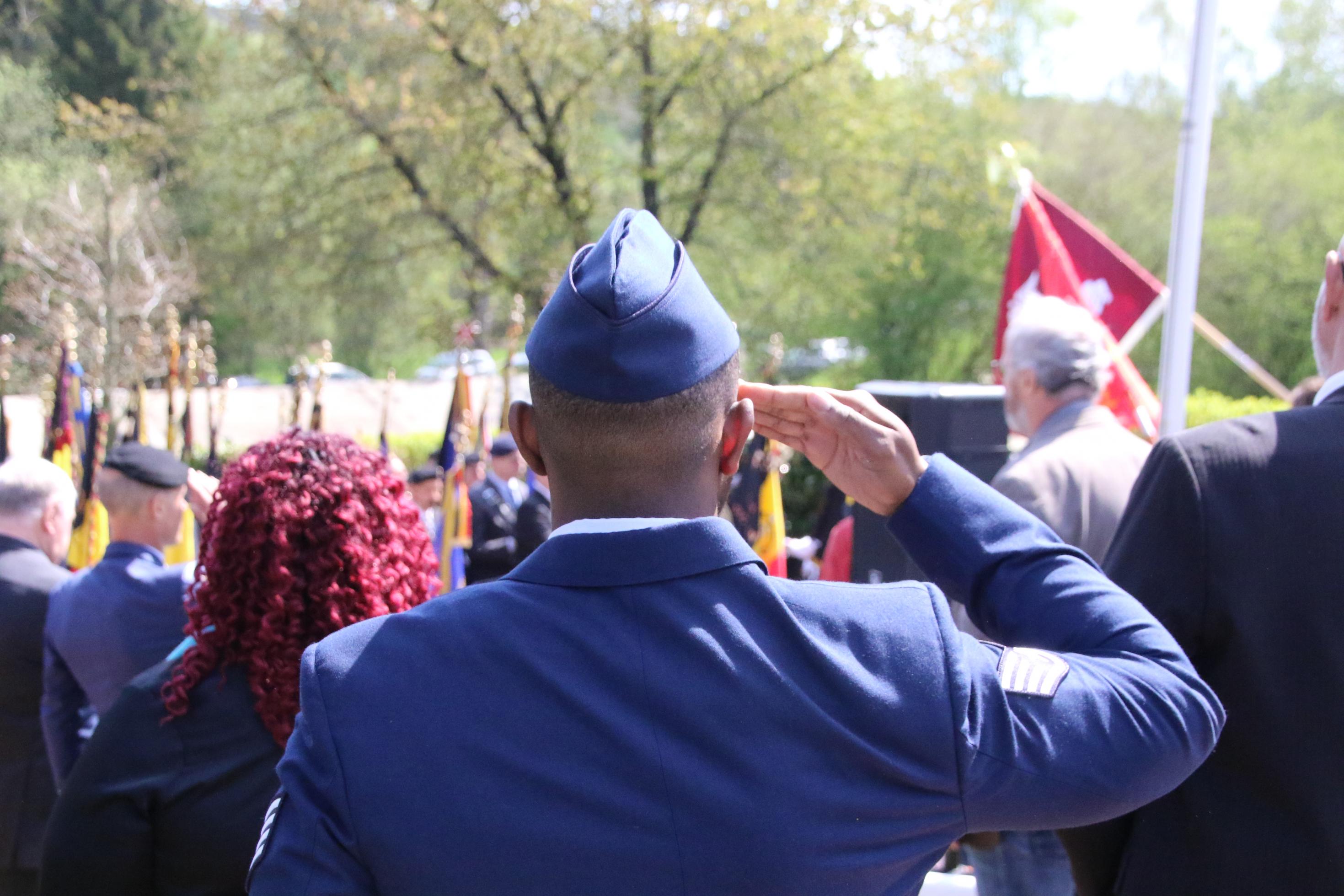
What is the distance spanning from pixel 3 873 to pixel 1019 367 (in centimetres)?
327

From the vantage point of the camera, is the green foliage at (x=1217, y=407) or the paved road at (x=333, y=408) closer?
the green foliage at (x=1217, y=407)

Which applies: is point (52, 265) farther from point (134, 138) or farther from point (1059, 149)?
point (1059, 149)

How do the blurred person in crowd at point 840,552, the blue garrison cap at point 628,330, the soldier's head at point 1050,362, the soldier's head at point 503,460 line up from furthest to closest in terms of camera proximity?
the soldier's head at point 503,460, the blurred person in crowd at point 840,552, the soldier's head at point 1050,362, the blue garrison cap at point 628,330

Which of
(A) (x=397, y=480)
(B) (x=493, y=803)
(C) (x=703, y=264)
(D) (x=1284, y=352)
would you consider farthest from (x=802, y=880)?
(D) (x=1284, y=352)

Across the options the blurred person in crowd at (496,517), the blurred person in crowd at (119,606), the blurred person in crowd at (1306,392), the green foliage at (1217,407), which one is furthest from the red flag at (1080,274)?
the green foliage at (1217,407)

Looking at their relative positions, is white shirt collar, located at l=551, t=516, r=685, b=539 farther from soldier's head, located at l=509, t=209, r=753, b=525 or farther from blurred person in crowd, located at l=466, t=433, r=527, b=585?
blurred person in crowd, located at l=466, t=433, r=527, b=585

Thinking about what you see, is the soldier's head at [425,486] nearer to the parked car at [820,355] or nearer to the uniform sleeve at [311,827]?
the uniform sleeve at [311,827]

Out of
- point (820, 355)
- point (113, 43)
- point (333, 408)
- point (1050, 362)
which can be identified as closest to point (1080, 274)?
point (1050, 362)

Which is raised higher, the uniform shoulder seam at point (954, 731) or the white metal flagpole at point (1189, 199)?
the white metal flagpole at point (1189, 199)

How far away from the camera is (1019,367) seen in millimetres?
3156

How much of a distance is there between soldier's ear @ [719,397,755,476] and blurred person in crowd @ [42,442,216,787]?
1.77 metres

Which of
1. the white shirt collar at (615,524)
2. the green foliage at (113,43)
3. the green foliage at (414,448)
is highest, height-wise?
the green foliage at (113,43)

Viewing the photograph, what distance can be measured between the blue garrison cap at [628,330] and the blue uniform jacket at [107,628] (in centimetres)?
186

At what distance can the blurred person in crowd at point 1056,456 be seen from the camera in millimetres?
2721
